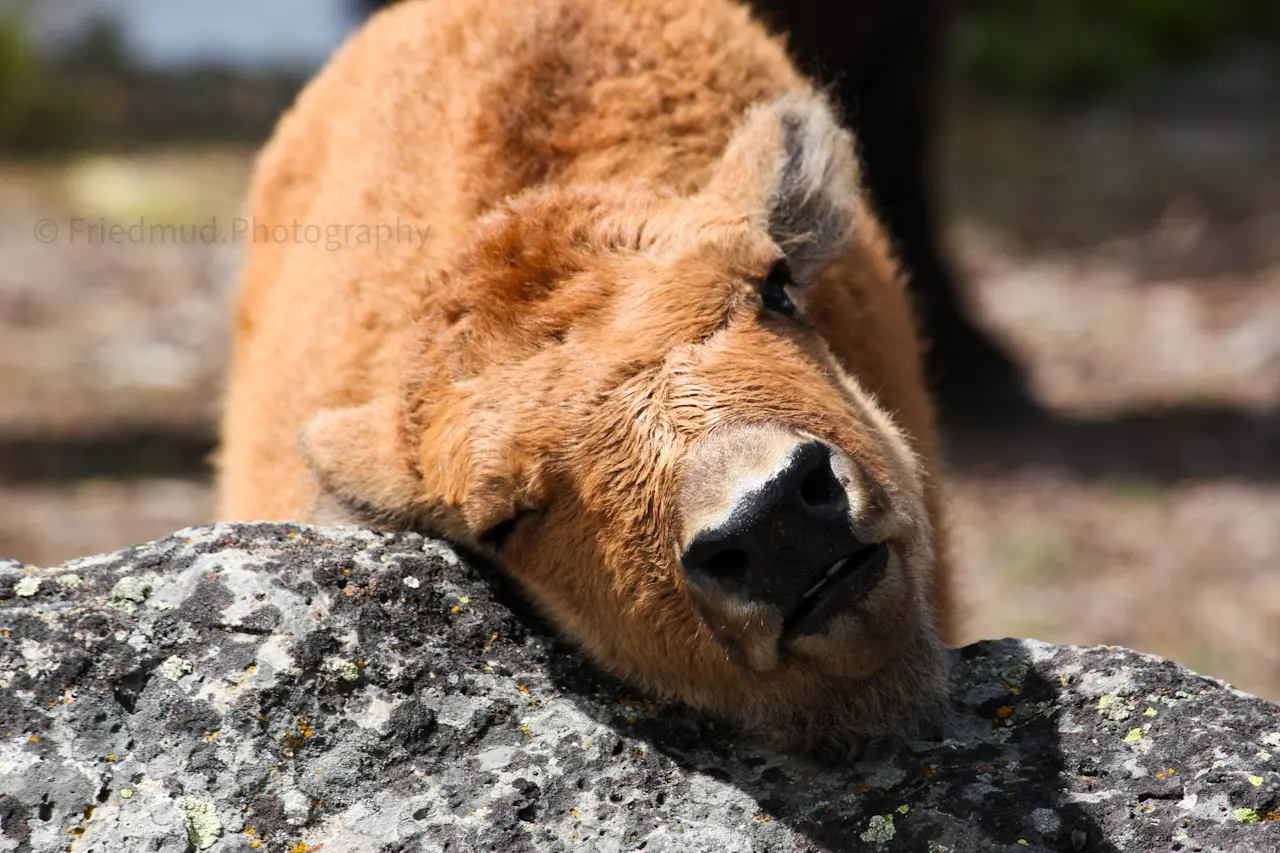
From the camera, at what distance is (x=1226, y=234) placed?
1612cm

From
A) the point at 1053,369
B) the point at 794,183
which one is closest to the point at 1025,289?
the point at 1053,369

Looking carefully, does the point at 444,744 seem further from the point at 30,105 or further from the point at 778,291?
the point at 30,105

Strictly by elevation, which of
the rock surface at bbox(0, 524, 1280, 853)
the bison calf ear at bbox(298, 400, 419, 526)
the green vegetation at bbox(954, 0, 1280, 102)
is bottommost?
the rock surface at bbox(0, 524, 1280, 853)

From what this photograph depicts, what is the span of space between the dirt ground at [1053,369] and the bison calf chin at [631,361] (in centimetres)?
291

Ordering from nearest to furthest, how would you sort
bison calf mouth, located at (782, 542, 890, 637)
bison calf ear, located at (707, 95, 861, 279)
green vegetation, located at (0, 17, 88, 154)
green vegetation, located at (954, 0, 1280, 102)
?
bison calf mouth, located at (782, 542, 890, 637) < bison calf ear, located at (707, 95, 861, 279) < green vegetation, located at (0, 17, 88, 154) < green vegetation, located at (954, 0, 1280, 102)

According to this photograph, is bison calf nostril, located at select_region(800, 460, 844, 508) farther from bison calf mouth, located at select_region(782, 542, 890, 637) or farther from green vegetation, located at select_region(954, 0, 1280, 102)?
green vegetation, located at select_region(954, 0, 1280, 102)

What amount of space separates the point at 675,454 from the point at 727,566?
357 mm

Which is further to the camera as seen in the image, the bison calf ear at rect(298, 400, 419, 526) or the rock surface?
the bison calf ear at rect(298, 400, 419, 526)

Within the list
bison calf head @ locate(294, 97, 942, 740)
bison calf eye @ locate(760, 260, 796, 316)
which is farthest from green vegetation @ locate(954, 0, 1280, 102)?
bison calf eye @ locate(760, 260, 796, 316)

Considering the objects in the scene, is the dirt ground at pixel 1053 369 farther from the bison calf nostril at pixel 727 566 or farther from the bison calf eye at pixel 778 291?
the bison calf nostril at pixel 727 566

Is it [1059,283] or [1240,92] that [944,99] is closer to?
[1240,92]

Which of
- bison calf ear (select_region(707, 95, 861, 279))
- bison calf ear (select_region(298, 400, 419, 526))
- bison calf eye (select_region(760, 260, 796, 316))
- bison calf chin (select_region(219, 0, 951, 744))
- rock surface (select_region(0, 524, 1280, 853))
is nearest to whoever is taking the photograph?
rock surface (select_region(0, 524, 1280, 853))

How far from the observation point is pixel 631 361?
3867 mm

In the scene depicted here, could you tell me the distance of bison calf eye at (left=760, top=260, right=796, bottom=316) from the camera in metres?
4.27
